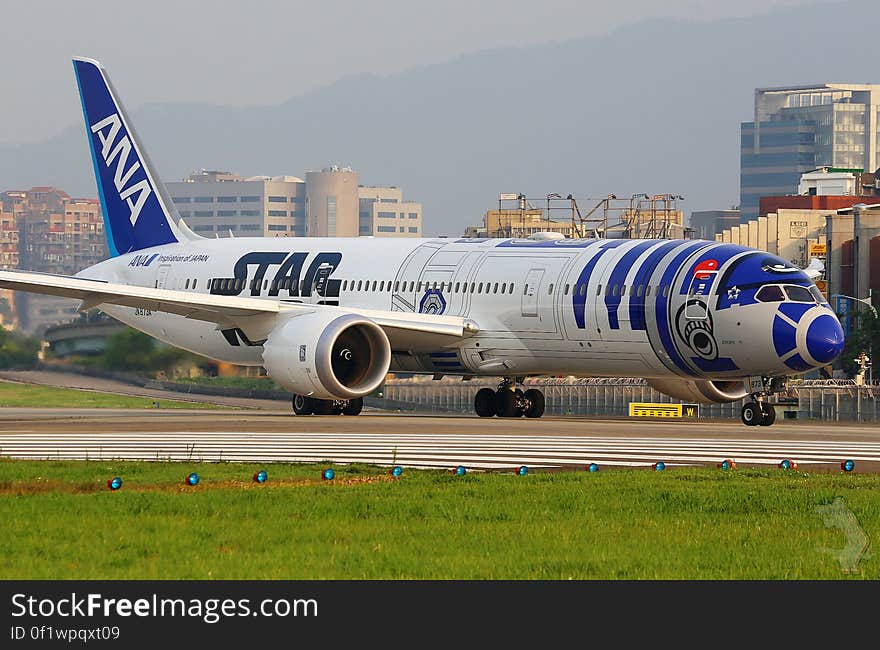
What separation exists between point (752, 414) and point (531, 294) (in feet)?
19.8

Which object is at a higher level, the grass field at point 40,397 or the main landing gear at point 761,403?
the main landing gear at point 761,403

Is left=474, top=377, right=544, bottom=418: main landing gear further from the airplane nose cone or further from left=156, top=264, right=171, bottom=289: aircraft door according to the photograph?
left=156, top=264, right=171, bottom=289: aircraft door

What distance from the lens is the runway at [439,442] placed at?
25.7 metres

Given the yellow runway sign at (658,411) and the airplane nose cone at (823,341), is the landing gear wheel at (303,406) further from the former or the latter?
the yellow runway sign at (658,411)

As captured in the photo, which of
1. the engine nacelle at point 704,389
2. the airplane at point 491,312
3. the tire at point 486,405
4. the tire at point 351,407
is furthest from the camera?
the tire at point 486,405

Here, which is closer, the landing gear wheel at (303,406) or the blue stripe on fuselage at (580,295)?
the blue stripe on fuselage at (580,295)

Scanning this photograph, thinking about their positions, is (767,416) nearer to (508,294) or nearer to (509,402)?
(508,294)

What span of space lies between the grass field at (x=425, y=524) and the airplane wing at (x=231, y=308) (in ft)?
60.4

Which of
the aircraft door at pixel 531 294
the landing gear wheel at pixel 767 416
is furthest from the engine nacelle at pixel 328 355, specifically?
the landing gear wheel at pixel 767 416

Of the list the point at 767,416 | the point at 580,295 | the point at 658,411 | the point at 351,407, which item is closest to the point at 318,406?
the point at 351,407

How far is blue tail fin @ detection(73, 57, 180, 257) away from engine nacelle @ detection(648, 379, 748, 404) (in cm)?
1623

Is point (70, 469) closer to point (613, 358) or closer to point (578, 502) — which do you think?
point (578, 502)

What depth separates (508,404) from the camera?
144 feet
